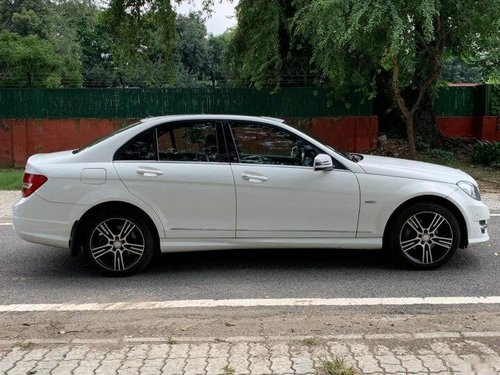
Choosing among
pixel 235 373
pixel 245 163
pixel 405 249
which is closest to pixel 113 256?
Result: pixel 245 163

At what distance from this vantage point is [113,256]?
220 inches

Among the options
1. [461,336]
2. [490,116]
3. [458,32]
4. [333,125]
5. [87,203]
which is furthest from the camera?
[490,116]

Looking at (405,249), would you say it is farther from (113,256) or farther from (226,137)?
(113,256)

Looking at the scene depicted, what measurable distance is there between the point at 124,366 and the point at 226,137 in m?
2.78

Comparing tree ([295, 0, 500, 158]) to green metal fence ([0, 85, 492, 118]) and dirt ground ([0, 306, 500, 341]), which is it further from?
dirt ground ([0, 306, 500, 341])

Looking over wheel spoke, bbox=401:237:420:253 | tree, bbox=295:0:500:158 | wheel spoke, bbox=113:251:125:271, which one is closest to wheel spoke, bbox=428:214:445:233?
wheel spoke, bbox=401:237:420:253

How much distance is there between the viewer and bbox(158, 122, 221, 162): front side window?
5.64 meters

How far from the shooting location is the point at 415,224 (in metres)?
5.62

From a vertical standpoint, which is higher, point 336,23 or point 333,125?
point 336,23

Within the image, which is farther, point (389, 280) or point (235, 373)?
point (389, 280)

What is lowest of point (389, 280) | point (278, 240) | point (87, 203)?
point (389, 280)

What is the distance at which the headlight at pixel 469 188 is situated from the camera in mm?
5660

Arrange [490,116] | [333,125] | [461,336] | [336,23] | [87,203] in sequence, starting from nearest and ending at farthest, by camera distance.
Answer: [461,336] < [87,203] < [336,23] < [333,125] < [490,116]

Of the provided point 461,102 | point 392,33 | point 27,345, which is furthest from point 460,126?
point 27,345
